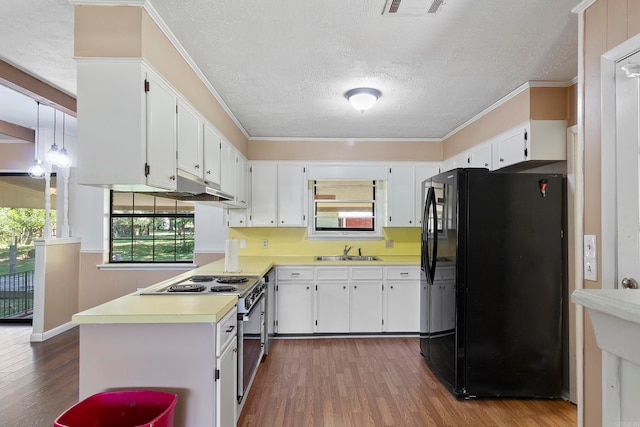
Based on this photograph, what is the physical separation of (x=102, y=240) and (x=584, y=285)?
16.6 feet

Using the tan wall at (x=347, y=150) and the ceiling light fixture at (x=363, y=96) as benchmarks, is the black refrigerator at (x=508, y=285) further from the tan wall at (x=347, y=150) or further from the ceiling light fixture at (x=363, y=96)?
the tan wall at (x=347, y=150)

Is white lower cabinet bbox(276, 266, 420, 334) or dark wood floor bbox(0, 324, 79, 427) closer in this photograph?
dark wood floor bbox(0, 324, 79, 427)

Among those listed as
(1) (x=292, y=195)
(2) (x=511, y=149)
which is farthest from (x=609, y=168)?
(1) (x=292, y=195)

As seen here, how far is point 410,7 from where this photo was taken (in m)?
1.60

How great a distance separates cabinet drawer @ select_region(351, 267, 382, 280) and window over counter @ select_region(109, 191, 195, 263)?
2.36 metres

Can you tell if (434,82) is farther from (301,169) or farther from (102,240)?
(102,240)

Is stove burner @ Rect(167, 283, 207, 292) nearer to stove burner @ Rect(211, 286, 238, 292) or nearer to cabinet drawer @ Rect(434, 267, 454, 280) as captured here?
stove burner @ Rect(211, 286, 238, 292)

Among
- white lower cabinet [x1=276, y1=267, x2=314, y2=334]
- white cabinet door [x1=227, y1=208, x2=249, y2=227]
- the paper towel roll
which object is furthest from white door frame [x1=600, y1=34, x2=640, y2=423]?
white cabinet door [x1=227, y1=208, x2=249, y2=227]

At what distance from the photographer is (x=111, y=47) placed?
63.5 inches

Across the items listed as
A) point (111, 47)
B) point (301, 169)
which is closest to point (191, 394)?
point (111, 47)

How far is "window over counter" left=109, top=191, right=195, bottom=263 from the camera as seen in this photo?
14.6 feet

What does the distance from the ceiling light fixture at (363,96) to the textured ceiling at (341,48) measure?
8 centimetres

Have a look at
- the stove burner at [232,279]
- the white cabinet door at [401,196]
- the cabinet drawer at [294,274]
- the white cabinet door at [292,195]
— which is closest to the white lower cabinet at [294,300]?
the cabinet drawer at [294,274]

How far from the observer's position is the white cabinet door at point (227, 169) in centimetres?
294
